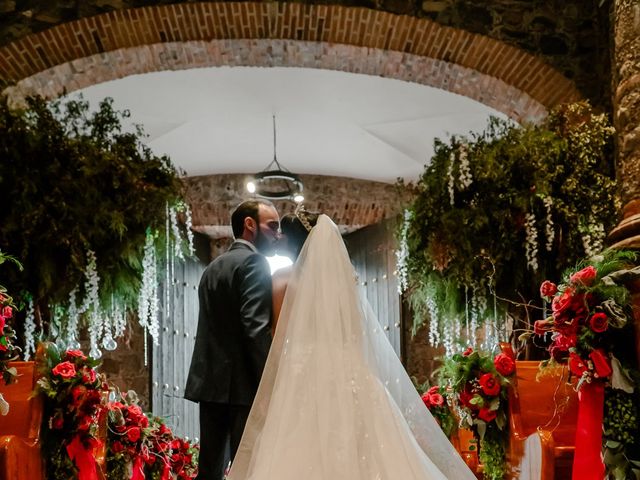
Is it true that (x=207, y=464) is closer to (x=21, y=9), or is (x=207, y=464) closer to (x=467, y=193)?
(x=467, y=193)

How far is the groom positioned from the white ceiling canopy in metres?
3.99

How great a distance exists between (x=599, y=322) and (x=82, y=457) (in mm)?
2435

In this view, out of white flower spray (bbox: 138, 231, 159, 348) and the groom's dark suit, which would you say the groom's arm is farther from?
white flower spray (bbox: 138, 231, 159, 348)

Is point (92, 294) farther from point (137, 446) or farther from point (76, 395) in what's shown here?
point (76, 395)

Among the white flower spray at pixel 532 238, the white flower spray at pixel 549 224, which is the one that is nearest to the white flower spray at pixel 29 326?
the white flower spray at pixel 532 238

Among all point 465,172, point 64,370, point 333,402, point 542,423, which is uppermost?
point 465,172

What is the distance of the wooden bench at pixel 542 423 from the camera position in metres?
3.28

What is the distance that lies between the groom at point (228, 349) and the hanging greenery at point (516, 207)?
203cm

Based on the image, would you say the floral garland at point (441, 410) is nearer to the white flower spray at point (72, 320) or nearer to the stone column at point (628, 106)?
the stone column at point (628, 106)

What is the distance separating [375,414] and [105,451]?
1.90 m

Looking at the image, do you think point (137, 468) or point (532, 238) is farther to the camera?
point (532, 238)

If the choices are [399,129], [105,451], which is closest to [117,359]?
[399,129]

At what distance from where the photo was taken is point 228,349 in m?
3.86

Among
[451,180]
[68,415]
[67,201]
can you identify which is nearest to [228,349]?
[68,415]
